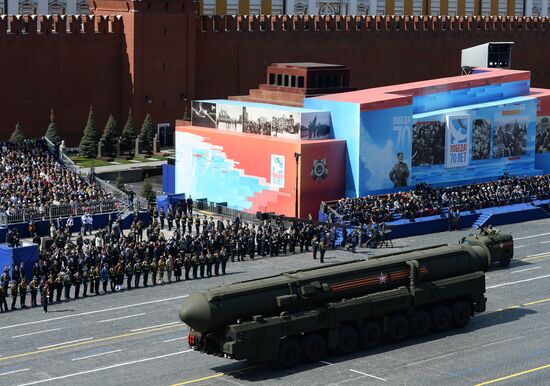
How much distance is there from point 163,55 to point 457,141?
22765 mm

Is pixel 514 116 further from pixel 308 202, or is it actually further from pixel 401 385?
pixel 401 385

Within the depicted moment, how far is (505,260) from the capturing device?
56000mm

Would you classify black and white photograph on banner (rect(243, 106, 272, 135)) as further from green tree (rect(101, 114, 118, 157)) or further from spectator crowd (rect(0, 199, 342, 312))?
green tree (rect(101, 114, 118, 157))

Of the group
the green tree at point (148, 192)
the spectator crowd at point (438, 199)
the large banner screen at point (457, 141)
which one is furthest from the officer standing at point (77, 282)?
the large banner screen at point (457, 141)

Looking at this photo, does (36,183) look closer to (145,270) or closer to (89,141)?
(145,270)

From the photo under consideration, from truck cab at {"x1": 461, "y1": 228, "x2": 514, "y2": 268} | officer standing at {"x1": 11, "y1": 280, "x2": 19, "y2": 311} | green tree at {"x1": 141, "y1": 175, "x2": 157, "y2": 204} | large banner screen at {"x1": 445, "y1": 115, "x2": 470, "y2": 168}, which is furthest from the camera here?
large banner screen at {"x1": 445, "y1": 115, "x2": 470, "y2": 168}

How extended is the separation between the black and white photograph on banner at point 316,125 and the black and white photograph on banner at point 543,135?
16.6 m

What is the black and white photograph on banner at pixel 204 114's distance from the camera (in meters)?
72.6

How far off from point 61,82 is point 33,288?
36910 millimetres

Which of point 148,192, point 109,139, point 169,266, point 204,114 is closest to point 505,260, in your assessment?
point 169,266

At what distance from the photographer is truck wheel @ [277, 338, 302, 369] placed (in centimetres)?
3984

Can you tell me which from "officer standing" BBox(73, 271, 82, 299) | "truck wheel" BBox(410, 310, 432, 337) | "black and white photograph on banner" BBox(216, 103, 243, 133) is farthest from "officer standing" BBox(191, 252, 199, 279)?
"black and white photograph on banner" BBox(216, 103, 243, 133)

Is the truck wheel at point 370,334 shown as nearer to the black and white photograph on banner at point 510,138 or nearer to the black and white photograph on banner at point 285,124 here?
the black and white photograph on banner at point 285,124

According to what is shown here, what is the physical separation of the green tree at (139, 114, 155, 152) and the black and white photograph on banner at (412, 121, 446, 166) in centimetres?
2005
